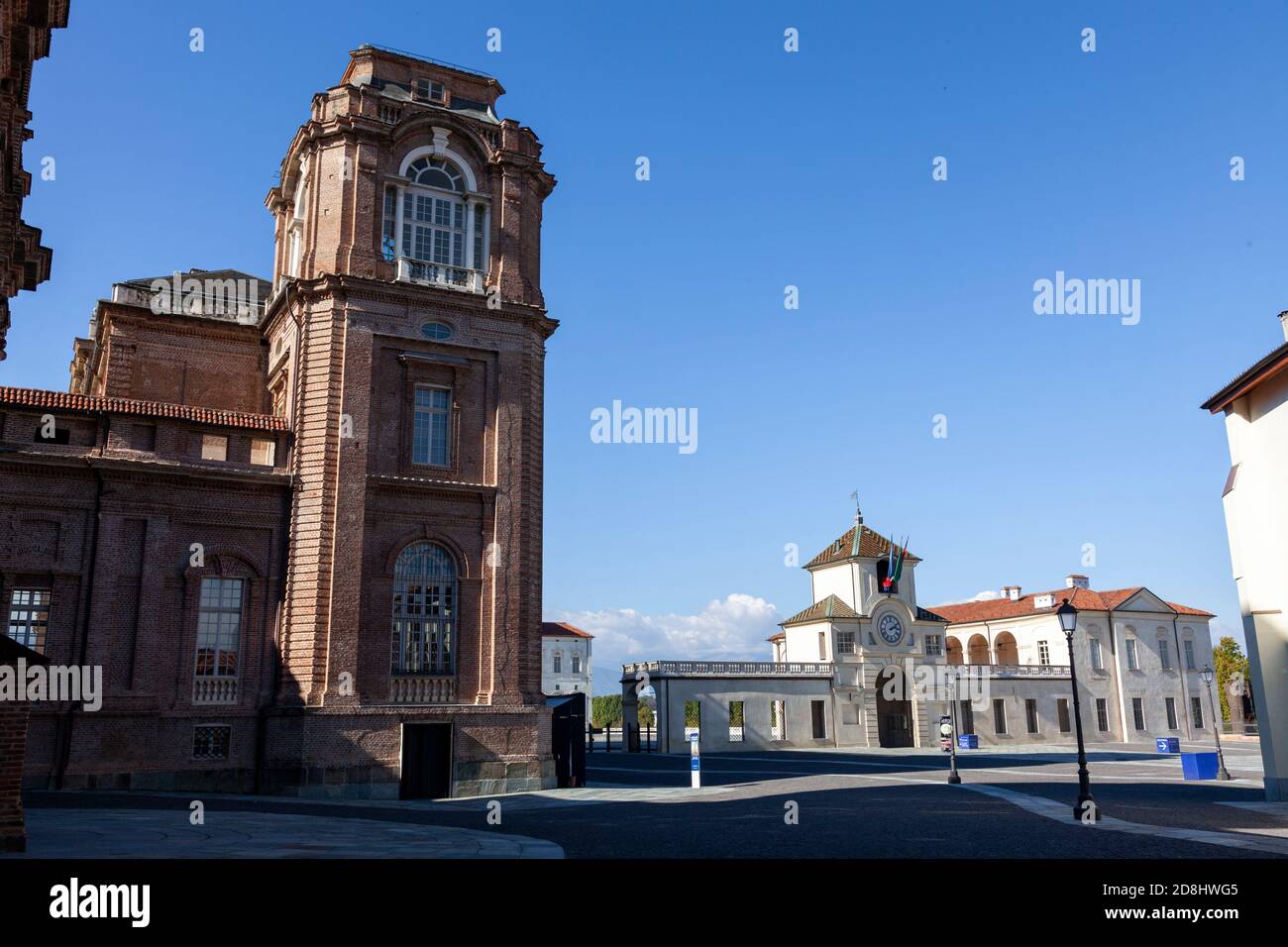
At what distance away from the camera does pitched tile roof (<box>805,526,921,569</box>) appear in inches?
2347

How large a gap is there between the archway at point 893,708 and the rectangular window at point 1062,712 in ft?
40.5

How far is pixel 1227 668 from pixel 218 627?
83.3 m

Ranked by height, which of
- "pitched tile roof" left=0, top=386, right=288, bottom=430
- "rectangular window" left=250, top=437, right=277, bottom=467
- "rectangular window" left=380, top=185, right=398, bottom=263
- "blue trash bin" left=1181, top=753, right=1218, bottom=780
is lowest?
"blue trash bin" left=1181, top=753, right=1218, bottom=780

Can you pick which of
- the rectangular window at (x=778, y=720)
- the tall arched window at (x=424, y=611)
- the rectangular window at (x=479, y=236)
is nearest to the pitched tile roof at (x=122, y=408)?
the tall arched window at (x=424, y=611)

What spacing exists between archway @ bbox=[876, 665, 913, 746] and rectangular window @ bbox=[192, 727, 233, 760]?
135 ft

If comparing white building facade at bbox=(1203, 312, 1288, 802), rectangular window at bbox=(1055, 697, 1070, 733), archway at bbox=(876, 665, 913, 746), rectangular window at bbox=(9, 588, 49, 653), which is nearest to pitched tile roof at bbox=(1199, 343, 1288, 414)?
white building facade at bbox=(1203, 312, 1288, 802)

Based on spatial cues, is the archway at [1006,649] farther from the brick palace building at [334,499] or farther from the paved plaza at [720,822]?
the brick palace building at [334,499]

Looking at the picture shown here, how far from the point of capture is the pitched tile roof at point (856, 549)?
59606 millimetres

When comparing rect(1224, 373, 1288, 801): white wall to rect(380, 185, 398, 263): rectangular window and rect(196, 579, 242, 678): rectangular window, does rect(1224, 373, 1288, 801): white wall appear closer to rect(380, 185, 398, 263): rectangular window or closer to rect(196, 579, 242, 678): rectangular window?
rect(380, 185, 398, 263): rectangular window

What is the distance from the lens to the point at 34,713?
24.1 m

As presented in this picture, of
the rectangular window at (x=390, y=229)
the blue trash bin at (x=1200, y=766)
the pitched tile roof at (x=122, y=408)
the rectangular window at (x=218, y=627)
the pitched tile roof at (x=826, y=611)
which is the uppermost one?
the rectangular window at (x=390, y=229)

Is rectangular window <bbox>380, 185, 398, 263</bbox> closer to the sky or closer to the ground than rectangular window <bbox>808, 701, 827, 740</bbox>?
closer to the sky

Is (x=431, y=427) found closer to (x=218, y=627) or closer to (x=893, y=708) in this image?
(x=218, y=627)
